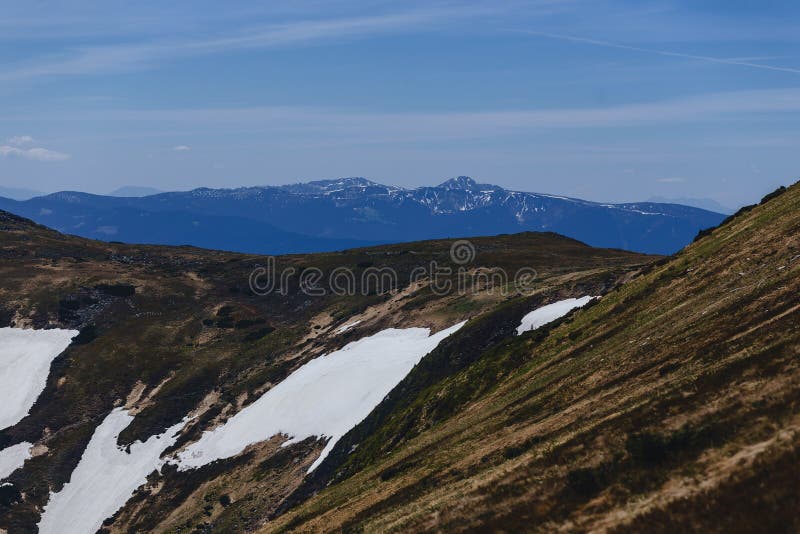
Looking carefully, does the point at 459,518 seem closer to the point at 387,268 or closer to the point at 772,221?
the point at 772,221

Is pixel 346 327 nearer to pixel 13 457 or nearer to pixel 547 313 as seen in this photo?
pixel 547 313

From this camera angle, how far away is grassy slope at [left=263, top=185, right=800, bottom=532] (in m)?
17.0

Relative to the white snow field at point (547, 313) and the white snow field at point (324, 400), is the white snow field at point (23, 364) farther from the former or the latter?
the white snow field at point (547, 313)

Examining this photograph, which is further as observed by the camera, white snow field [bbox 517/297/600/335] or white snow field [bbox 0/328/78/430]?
white snow field [bbox 0/328/78/430]

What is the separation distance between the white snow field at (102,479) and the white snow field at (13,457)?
677 cm

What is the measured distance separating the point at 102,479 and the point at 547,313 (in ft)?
164

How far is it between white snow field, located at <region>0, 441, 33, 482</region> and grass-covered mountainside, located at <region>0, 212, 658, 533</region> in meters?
1.11

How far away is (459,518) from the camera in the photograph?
70.9ft

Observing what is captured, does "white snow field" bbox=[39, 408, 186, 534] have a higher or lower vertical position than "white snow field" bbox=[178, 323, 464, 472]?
lower

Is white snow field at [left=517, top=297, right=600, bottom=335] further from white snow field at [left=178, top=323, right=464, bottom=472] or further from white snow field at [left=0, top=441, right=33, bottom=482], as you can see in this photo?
white snow field at [left=0, top=441, right=33, bottom=482]

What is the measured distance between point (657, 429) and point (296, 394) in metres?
56.5

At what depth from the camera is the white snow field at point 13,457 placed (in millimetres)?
73131

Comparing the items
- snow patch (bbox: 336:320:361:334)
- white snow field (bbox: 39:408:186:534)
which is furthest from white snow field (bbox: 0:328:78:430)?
snow patch (bbox: 336:320:361:334)

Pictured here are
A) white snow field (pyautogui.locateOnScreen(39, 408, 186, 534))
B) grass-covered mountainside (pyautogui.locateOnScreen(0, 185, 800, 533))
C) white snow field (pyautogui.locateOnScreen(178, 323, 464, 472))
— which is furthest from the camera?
white snow field (pyautogui.locateOnScreen(178, 323, 464, 472))
